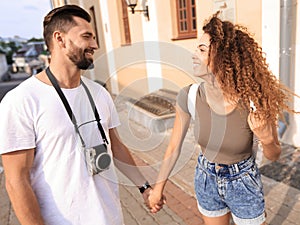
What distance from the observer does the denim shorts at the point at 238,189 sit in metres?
1.55

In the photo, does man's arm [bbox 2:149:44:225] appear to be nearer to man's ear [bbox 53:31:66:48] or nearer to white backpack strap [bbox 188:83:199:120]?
man's ear [bbox 53:31:66:48]

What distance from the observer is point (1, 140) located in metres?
1.18

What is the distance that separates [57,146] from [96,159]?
19 cm

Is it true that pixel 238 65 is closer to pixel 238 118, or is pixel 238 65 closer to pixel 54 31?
pixel 238 118

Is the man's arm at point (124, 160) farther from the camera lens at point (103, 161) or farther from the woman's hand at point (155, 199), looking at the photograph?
the camera lens at point (103, 161)

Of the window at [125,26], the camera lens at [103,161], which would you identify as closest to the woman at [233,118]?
→ the camera lens at [103,161]

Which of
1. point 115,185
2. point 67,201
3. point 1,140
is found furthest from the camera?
point 115,185

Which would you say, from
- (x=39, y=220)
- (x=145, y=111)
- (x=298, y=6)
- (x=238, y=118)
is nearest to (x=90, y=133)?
(x=39, y=220)

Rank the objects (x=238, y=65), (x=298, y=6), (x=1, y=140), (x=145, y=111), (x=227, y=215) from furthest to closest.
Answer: (x=145, y=111)
(x=298, y=6)
(x=227, y=215)
(x=238, y=65)
(x=1, y=140)

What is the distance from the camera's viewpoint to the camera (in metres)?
1.35

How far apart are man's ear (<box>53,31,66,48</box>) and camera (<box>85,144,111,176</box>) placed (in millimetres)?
534

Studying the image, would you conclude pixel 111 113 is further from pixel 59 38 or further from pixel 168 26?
pixel 168 26

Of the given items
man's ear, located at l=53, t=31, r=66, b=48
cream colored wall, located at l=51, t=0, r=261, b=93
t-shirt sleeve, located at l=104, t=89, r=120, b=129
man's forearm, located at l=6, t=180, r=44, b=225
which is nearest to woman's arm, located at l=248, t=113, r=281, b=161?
t-shirt sleeve, located at l=104, t=89, r=120, b=129

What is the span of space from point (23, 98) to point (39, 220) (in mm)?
559
